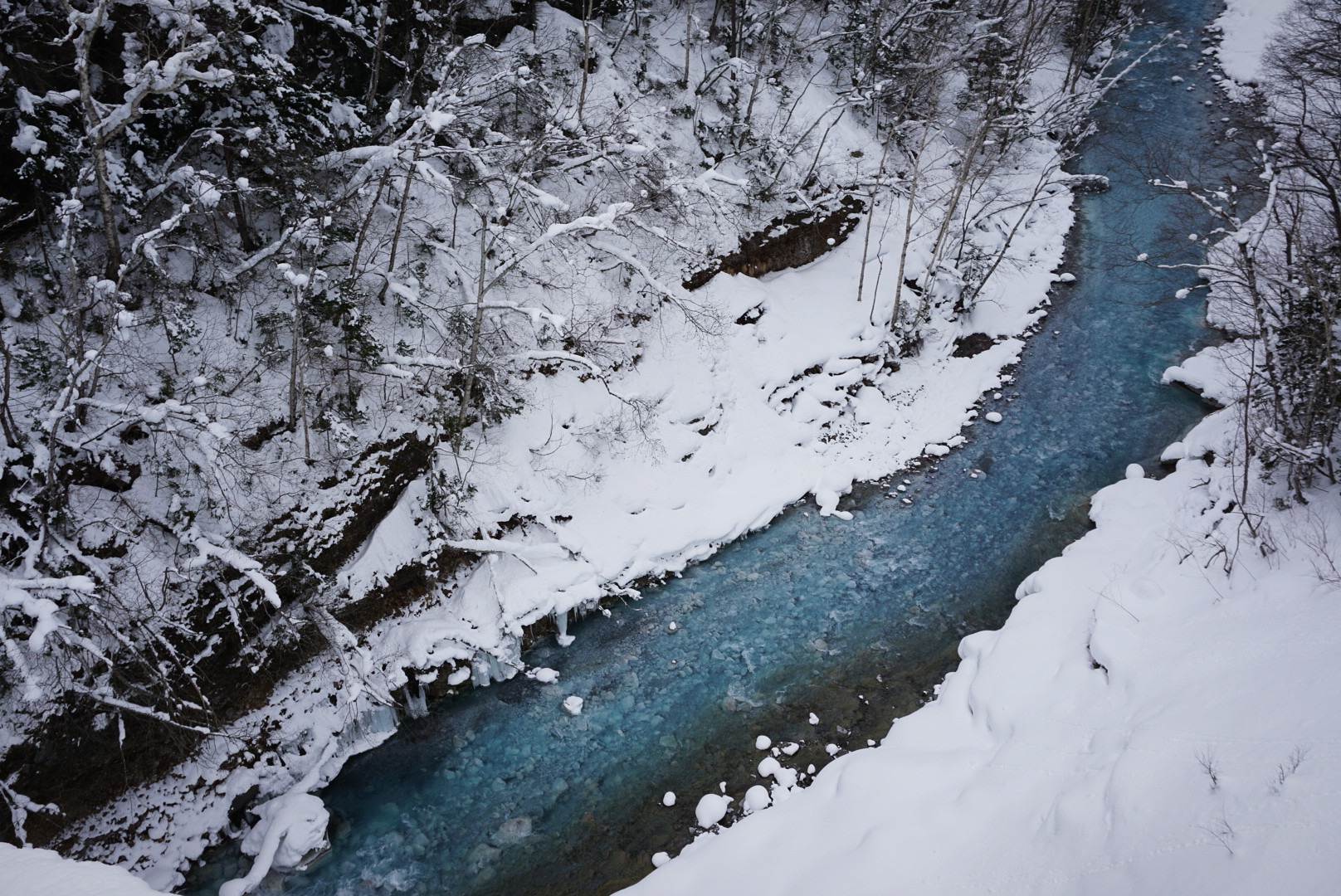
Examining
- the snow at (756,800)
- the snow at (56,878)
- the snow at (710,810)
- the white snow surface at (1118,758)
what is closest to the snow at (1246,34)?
the white snow surface at (1118,758)

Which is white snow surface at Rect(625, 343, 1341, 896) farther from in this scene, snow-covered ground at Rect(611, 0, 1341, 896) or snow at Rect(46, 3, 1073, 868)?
snow at Rect(46, 3, 1073, 868)

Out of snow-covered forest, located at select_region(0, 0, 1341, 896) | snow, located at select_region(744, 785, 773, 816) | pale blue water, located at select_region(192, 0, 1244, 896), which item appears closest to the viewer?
snow-covered forest, located at select_region(0, 0, 1341, 896)

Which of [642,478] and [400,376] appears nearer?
[400,376]

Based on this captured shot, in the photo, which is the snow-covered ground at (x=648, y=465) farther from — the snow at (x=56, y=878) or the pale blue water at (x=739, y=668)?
the snow at (x=56, y=878)

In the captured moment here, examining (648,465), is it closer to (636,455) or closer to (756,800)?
(636,455)

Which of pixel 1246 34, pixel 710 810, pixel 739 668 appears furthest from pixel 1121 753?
pixel 1246 34

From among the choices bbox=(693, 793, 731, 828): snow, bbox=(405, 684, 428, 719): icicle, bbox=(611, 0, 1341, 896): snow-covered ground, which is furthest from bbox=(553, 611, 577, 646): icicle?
bbox=(611, 0, 1341, 896): snow-covered ground
